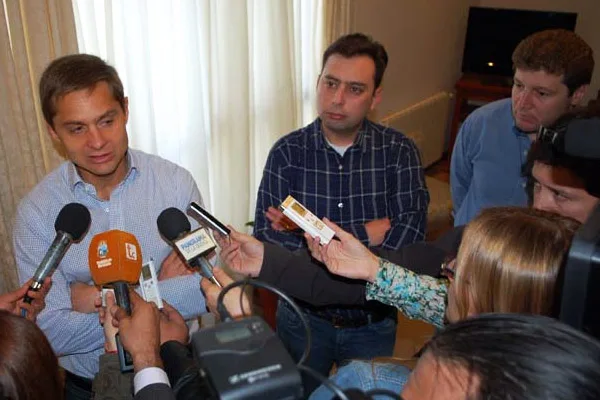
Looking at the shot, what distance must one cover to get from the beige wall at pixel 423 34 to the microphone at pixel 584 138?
2835 mm

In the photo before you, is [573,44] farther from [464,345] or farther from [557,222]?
[464,345]

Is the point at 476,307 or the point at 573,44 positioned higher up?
the point at 573,44

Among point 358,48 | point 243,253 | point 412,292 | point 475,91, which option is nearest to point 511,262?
point 412,292

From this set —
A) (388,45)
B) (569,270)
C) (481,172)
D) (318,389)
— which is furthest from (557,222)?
(388,45)

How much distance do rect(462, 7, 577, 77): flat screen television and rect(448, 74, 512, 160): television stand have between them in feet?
0.34

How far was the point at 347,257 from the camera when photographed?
147cm

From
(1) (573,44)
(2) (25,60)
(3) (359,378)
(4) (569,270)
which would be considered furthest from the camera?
(1) (573,44)

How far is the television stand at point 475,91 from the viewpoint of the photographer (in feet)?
17.2

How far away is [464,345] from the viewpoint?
2.33ft

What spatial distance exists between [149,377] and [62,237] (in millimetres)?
471

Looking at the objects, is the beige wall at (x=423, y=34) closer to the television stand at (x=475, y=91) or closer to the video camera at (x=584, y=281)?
the television stand at (x=475, y=91)

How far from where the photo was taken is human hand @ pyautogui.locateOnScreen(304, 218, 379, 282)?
1440 millimetres

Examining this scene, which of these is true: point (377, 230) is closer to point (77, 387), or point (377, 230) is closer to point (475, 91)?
point (77, 387)

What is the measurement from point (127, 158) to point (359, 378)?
106 centimetres
